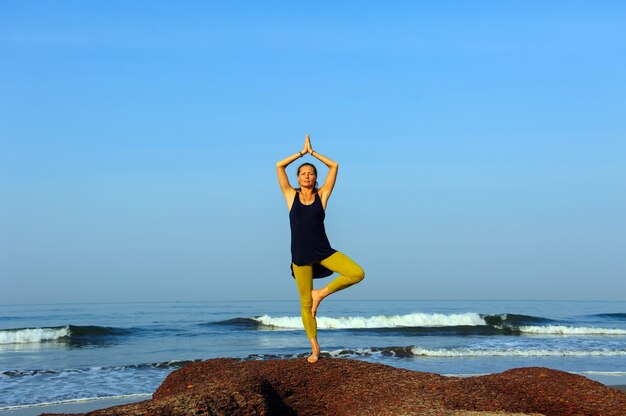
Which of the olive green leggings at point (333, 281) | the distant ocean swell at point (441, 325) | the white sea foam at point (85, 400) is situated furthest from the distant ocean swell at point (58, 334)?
the olive green leggings at point (333, 281)

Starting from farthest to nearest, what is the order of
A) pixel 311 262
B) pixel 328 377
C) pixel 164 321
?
pixel 164 321 → pixel 311 262 → pixel 328 377

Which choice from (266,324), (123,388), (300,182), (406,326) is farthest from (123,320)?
(300,182)

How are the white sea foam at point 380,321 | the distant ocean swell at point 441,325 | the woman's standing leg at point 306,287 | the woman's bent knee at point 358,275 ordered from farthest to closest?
the white sea foam at point 380,321
the distant ocean swell at point 441,325
the woman's standing leg at point 306,287
the woman's bent knee at point 358,275

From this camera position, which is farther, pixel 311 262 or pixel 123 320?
pixel 123 320

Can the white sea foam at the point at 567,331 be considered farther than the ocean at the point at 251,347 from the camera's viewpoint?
Yes

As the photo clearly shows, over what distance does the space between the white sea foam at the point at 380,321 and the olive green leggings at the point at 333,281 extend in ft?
82.7

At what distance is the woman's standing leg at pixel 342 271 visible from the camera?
795 centimetres

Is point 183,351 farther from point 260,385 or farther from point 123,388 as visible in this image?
point 260,385

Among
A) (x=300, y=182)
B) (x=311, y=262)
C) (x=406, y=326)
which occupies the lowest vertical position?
(x=406, y=326)

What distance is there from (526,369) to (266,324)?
86.5ft

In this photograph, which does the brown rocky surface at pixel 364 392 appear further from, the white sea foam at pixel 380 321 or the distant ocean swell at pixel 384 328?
the white sea foam at pixel 380 321

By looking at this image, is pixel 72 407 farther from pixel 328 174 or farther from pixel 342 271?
pixel 328 174

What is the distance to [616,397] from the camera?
763 cm

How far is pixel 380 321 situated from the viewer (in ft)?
116
